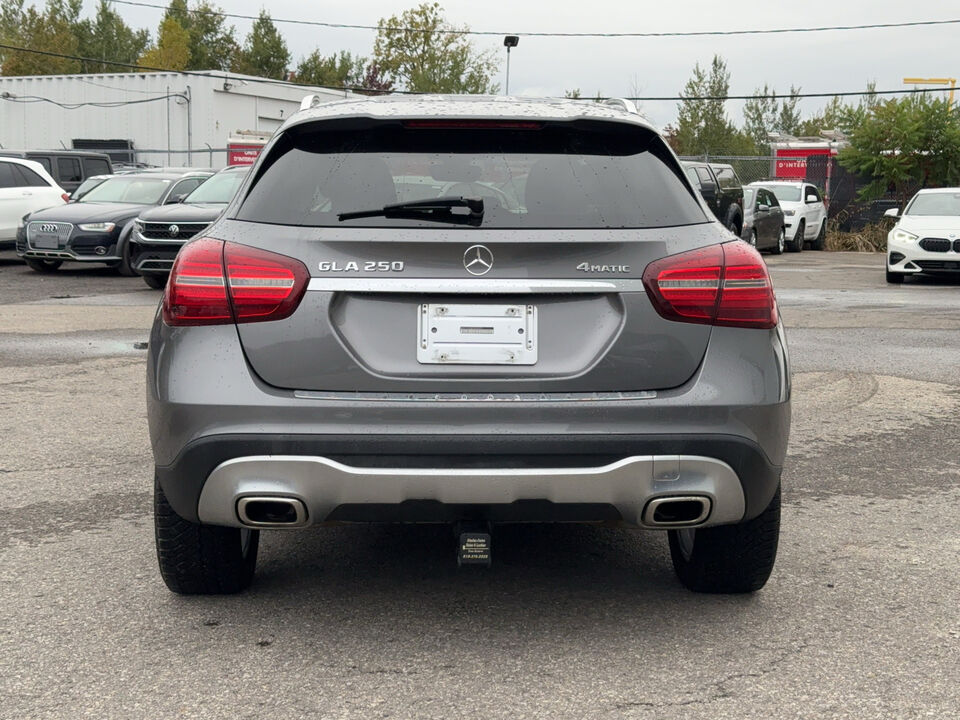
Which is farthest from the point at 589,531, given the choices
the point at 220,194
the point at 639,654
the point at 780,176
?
the point at 780,176

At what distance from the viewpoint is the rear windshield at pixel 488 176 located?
3713mm

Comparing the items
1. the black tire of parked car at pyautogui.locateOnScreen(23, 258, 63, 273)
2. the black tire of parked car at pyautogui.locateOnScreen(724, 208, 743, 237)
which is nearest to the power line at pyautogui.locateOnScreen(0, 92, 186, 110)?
the black tire of parked car at pyautogui.locateOnScreen(724, 208, 743, 237)

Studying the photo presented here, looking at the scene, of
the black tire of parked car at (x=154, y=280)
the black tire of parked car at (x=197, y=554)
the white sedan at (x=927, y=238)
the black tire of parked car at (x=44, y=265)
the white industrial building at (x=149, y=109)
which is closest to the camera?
the black tire of parked car at (x=197, y=554)

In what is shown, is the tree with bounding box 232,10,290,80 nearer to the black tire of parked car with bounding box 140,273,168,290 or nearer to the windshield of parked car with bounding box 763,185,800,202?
the windshield of parked car with bounding box 763,185,800,202

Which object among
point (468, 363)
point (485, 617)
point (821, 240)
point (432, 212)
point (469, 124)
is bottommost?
point (821, 240)

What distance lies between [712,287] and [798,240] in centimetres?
2654

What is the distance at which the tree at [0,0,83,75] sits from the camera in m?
81.1

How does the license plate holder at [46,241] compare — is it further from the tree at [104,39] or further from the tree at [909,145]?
the tree at [104,39]

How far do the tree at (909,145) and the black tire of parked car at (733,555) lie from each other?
28080mm

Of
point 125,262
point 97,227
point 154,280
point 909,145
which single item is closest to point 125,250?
point 125,262

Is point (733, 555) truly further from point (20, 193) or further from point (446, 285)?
point (20, 193)

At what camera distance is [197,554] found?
4078 millimetres

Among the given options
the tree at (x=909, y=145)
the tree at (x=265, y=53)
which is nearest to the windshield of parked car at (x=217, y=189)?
the tree at (x=909, y=145)

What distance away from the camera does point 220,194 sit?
17344mm
